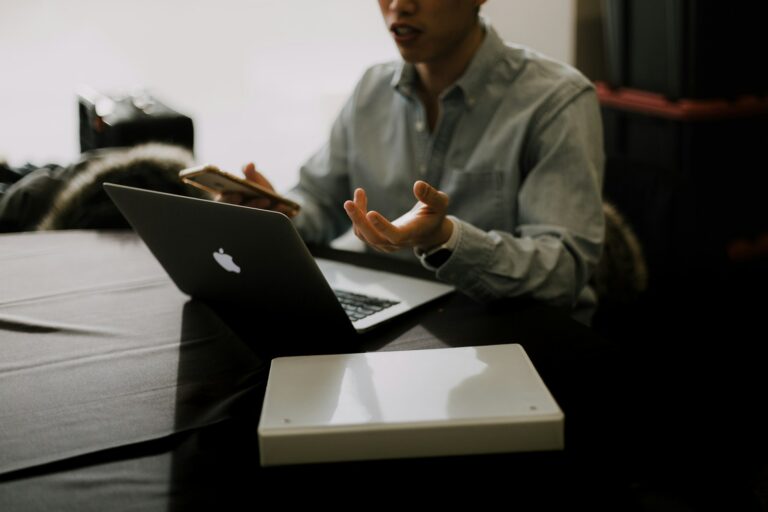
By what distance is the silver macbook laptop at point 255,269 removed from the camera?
89 cm

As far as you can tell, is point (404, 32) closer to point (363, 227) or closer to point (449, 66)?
point (449, 66)

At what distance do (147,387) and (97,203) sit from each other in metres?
0.77

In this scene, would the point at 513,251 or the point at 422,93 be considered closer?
the point at 513,251

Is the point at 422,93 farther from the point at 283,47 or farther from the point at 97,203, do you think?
the point at 283,47

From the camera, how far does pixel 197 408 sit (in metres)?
0.87

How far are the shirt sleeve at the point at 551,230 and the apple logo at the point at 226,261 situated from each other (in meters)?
0.26

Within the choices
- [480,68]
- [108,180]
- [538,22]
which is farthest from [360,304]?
[538,22]

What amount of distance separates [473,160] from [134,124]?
68cm

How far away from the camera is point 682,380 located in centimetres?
189

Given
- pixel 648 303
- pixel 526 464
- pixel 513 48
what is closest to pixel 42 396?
pixel 526 464

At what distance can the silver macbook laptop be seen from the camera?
0.89 m

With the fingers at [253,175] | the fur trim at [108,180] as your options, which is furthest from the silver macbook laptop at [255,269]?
the fur trim at [108,180]

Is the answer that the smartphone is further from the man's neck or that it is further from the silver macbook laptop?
the man's neck

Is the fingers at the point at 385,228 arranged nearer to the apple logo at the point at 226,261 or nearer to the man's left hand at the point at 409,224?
the man's left hand at the point at 409,224
